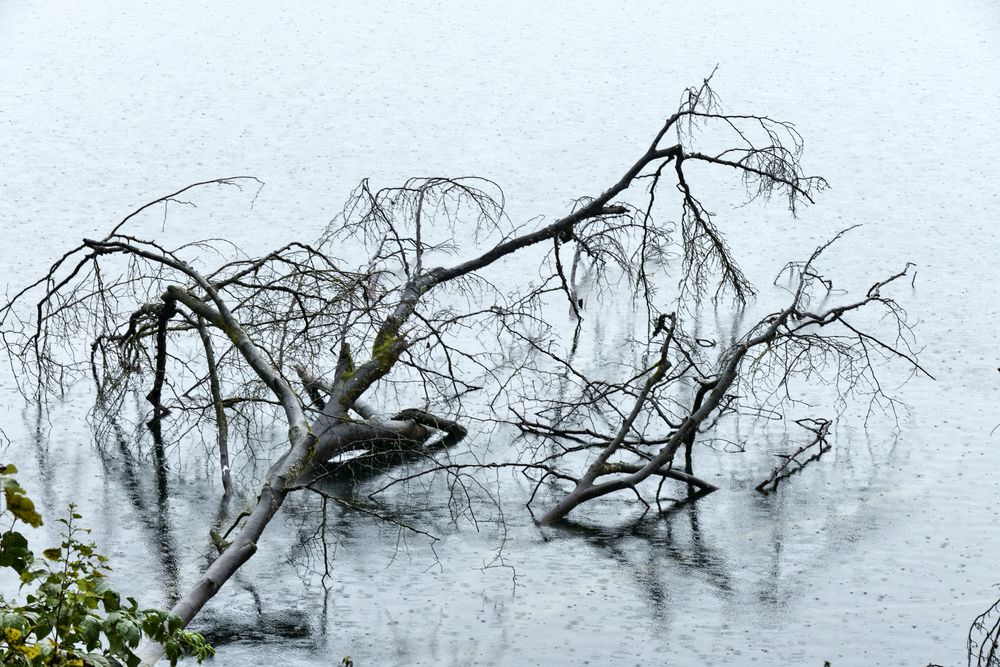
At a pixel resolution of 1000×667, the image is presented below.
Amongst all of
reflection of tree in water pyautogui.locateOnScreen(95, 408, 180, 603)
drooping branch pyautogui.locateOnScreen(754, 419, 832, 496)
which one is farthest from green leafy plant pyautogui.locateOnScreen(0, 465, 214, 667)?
drooping branch pyautogui.locateOnScreen(754, 419, 832, 496)

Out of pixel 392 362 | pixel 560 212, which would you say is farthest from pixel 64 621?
pixel 560 212

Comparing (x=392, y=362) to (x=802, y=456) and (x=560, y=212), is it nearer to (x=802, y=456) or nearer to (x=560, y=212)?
(x=802, y=456)

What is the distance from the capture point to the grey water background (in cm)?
1479

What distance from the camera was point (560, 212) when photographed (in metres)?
32.2

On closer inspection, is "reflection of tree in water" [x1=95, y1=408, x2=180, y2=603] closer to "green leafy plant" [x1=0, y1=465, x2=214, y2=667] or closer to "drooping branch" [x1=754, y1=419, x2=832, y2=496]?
"drooping branch" [x1=754, y1=419, x2=832, y2=496]

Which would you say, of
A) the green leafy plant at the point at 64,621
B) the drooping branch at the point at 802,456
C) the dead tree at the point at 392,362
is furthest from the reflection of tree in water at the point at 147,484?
the green leafy plant at the point at 64,621

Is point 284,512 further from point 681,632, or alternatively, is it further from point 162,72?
point 162,72

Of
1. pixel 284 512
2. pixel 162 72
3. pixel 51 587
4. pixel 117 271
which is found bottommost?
pixel 51 587

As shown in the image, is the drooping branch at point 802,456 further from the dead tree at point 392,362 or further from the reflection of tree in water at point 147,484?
the reflection of tree in water at point 147,484

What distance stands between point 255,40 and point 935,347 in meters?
27.2

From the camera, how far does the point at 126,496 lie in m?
17.7

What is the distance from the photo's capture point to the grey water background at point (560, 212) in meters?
14.8

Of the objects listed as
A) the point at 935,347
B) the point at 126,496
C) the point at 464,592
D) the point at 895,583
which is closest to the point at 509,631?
the point at 464,592

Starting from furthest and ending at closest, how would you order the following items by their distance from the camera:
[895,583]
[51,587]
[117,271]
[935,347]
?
[117,271] → [935,347] → [895,583] → [51,587]
